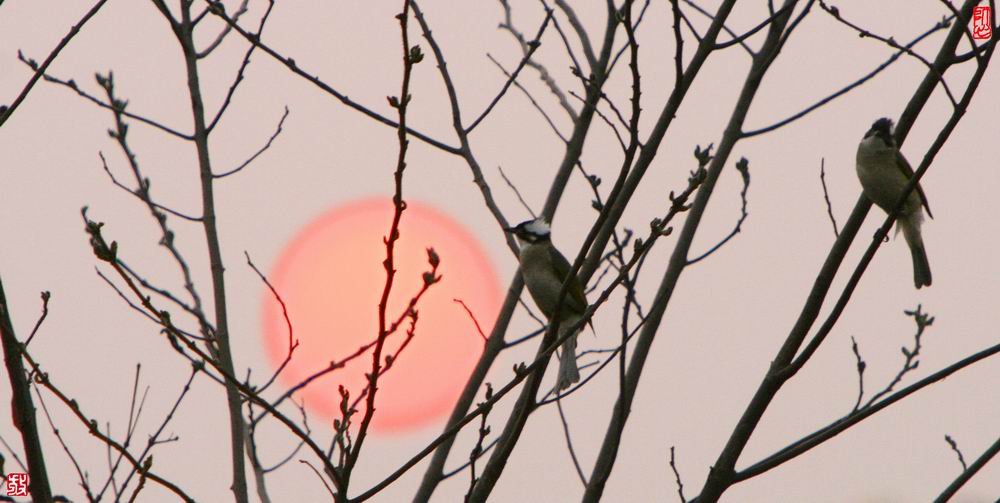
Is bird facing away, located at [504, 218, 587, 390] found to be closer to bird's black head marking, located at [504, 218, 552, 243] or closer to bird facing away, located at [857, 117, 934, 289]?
bird's black head marking, located at [504, 218, 552, 243]

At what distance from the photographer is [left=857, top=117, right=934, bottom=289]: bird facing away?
6586mm

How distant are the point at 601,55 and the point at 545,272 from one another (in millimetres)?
1897

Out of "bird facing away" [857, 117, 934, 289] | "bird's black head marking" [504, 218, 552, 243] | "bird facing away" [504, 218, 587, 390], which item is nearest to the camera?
"bird facing away" [857, 117, 934, 289]

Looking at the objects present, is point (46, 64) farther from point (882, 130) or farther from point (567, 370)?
point (882, 130)

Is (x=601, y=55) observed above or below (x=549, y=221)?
above

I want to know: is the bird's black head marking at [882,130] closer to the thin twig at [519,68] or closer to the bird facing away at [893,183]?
the bird facing away at [893,183]

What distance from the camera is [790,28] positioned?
5.10 metres

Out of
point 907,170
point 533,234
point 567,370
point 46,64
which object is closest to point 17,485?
point 46,64

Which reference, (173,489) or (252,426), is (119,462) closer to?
(252,426)

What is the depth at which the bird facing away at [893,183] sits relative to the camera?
259 inches

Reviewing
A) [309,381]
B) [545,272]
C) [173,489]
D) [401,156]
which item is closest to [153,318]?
[173,489]

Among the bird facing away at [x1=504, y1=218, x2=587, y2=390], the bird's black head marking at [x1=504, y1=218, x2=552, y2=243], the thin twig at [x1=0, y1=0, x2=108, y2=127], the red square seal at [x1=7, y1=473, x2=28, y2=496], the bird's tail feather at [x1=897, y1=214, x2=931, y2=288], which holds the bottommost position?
the red square seal at [x1=7, y1=473, x2=28, y2=496]

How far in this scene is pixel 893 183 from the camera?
6762mm

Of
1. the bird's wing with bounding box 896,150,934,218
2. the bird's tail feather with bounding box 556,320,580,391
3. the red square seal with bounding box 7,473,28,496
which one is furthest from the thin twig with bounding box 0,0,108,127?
the bird's wing with bounding box 896,150,934,218
